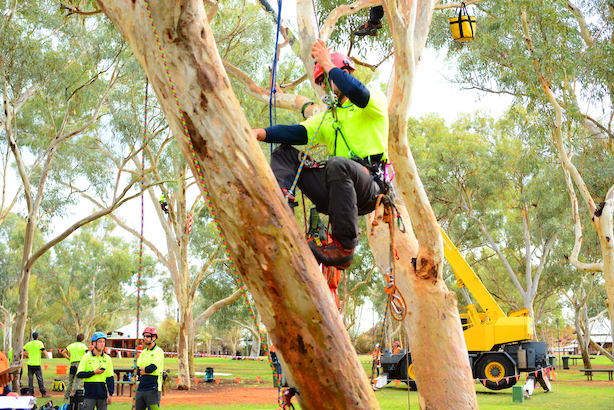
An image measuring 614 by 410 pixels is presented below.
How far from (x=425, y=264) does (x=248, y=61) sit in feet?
37.5

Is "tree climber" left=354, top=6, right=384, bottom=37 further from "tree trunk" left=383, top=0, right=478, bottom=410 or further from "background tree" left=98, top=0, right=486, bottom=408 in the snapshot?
"background tree" left=98, top=0, right=486, bottom=408

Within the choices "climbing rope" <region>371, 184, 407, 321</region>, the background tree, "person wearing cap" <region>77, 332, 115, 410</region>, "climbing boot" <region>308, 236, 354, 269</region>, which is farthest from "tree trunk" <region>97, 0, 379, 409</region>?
"person wearing cap" <region>77, 332, 115, 410</region>

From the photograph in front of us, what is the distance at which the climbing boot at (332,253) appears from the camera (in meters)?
2.91

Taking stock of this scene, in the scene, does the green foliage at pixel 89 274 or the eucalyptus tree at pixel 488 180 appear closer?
the eucalyptus tree at pixel 488 180

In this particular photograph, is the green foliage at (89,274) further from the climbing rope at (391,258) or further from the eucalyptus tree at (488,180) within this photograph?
the climbing rope at (391,258)

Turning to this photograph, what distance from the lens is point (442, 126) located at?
81.8 feet

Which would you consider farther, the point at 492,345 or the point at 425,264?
the point at 492,345

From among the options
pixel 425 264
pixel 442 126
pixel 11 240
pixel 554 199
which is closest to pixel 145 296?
pixel 11 240

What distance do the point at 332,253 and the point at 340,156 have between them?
0.46 metres

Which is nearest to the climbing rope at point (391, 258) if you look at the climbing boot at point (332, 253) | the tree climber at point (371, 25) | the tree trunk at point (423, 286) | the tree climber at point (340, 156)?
the tree climber at point (340, 156)

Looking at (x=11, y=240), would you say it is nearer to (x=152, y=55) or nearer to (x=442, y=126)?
(x=442, y=126)

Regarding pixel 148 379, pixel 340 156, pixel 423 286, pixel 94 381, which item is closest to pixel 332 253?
pixel 340 156

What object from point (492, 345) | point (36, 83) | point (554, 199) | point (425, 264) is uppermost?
point (36, 83)

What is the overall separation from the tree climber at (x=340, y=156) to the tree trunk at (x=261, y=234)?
Result: 36 centimetres
